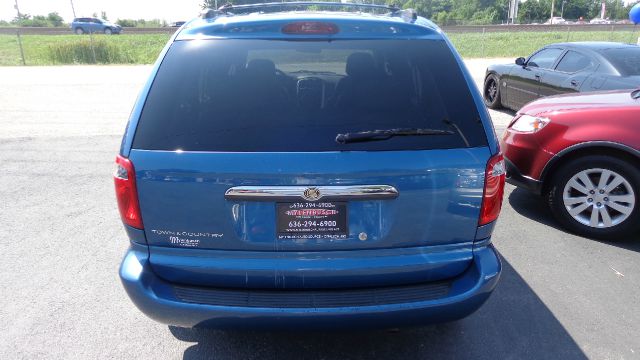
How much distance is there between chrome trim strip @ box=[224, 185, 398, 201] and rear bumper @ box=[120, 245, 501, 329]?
49 cm

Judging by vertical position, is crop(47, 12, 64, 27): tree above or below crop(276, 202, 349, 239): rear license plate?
above

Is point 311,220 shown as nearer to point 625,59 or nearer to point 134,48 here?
point 625,59

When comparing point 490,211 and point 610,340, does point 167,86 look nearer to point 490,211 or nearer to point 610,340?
point 490,211

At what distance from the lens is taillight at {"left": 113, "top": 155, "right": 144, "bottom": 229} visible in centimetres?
220

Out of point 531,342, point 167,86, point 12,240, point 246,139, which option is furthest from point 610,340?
point 12,240

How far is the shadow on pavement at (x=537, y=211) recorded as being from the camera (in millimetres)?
4234

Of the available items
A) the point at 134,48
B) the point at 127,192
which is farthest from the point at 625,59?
the point at 134,48

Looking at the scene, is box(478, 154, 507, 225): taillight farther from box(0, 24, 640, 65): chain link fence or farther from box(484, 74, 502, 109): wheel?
box(0, 24, 640, 65): chain link fence

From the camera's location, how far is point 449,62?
2.47 metres

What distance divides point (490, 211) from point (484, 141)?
1.12 feet

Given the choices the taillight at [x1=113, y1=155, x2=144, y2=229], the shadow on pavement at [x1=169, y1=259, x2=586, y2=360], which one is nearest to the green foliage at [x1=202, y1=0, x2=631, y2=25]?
the shadow on pavement at [x1=169, y1=259, x2=586, y2=360]

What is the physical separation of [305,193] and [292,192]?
6 centimetres

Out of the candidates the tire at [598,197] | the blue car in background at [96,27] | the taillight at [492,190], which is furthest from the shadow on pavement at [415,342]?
the blue car in background at [96,27]

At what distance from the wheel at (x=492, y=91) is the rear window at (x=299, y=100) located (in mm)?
8074
